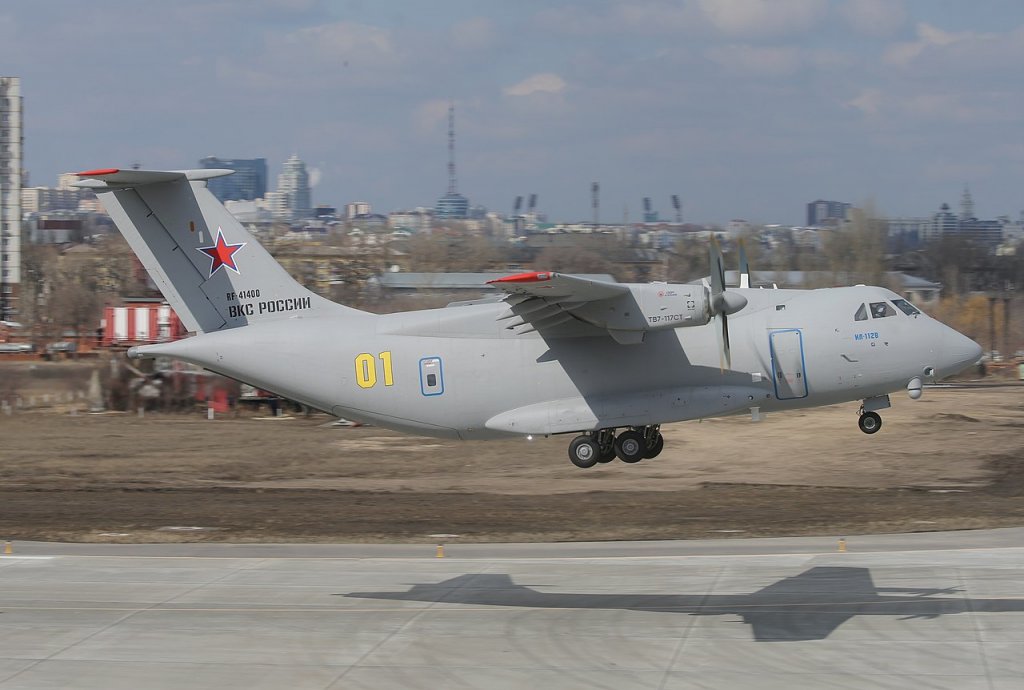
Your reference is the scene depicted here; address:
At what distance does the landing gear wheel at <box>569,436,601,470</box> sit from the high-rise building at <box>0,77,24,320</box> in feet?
359

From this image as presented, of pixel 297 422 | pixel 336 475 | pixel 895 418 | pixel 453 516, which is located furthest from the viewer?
pixel 297 422

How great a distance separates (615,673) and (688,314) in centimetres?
669

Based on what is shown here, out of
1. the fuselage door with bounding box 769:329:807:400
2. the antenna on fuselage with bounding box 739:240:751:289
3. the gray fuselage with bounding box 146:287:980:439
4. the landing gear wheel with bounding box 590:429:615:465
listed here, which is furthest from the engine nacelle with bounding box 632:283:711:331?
the landing gear wheel with bounding box 590:429:615:465

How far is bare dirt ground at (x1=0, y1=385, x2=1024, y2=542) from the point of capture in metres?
37.2

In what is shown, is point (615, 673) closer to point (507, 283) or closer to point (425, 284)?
point (507, 283)

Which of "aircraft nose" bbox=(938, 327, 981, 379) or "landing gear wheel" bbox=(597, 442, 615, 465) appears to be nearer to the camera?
"aircraft nose" bbox=(938, 327, 981, 379)

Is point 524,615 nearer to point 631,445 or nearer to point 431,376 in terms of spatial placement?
point 631,445

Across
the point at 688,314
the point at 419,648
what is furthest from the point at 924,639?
the point at 419,648

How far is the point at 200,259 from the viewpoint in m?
25.4

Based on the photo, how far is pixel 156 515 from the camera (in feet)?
131

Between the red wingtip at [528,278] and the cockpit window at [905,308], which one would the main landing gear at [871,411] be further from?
the red wingtip at [528,278]

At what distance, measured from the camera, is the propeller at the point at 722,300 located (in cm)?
2184

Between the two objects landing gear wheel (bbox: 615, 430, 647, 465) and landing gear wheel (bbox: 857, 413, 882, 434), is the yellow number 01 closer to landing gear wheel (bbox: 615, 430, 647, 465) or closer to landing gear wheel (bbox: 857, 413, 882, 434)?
landing gear wheel (bbox: 615, 430, 647, 465)

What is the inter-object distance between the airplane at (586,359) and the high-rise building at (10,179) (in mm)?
106621
